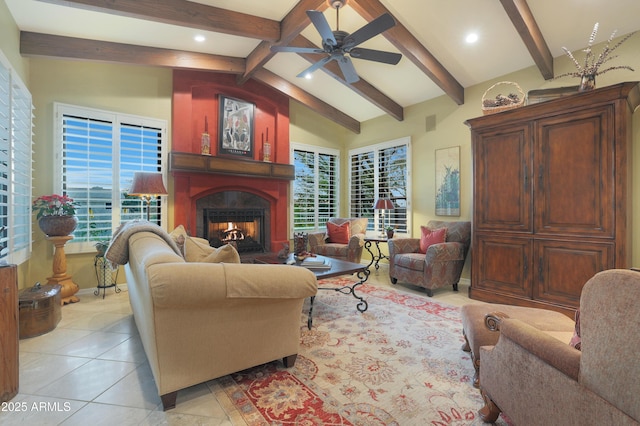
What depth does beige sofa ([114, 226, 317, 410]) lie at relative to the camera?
5.06 feet

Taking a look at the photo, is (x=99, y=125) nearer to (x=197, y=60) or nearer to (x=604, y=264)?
(x=197, y=60)

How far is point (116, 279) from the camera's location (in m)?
4.19

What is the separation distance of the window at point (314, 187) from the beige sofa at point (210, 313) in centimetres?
410

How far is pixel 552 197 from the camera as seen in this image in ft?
10.6

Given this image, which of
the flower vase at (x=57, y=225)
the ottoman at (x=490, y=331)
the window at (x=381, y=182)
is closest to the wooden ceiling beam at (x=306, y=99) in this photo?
the window at (x=381, y=182)

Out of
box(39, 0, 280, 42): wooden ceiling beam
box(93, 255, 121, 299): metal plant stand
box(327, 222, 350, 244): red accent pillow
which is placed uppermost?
box(39, 0, 280, 42): wooden ceiling beam

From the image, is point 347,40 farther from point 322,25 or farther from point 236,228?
point 236,228

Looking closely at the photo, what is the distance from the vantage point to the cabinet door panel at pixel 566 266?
2.94 metres

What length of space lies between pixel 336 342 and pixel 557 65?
435 centimetres

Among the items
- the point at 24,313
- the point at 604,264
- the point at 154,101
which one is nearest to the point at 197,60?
the point at 154,101

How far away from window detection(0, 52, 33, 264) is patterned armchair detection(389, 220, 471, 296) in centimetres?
429

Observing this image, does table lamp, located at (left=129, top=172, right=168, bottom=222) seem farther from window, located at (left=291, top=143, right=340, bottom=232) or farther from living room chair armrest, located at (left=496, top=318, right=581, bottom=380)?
living room chair armrest, located at (left=496, top=318, right=581, bottom=380)

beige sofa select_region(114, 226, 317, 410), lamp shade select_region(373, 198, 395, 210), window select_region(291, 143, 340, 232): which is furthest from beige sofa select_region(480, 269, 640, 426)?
window select_region(291, 143, 340, 232)

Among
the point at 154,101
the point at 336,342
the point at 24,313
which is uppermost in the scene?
the point at 154,101
